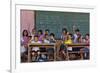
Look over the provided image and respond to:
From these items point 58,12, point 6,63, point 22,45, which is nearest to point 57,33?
point 58,12

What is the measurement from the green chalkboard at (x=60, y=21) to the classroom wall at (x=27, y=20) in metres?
0.03

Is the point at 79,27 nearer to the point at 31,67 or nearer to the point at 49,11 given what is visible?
the point at 49,11

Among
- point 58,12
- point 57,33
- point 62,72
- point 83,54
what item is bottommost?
point 62,72

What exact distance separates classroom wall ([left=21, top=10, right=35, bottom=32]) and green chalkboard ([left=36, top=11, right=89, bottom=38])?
32 mm

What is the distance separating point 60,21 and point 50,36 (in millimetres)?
117

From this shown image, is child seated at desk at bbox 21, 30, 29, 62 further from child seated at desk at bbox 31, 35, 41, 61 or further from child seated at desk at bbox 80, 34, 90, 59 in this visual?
child seated at desk at bbox 80, 34, 90, 59

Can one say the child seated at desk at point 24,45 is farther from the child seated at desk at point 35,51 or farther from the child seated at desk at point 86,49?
the child seated at desk at point 86,49

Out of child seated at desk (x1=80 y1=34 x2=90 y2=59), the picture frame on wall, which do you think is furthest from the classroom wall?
child seated at desk (x1=80 y1=34 x2=90 y2=59)

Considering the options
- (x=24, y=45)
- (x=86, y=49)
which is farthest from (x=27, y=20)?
(x=86, y=49)

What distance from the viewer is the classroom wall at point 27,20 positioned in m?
1.22

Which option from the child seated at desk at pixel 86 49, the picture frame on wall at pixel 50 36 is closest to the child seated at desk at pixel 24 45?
the picture frame on wall at pixel 50 36

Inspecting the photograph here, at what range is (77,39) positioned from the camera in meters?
1.33

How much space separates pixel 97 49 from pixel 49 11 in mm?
423

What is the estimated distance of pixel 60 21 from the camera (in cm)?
130
